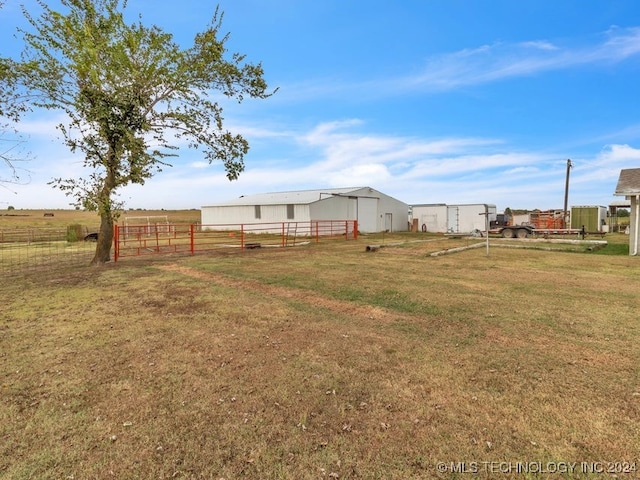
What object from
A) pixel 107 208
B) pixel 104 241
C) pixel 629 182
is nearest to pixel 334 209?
pixel 629 182

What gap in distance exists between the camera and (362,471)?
7.86 ft

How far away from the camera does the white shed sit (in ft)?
89.4

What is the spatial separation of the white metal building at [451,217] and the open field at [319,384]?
23760 millimetres

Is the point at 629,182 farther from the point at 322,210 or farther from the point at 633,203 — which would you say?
the point at 322,210

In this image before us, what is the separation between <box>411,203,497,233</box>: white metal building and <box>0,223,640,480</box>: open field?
23760mm

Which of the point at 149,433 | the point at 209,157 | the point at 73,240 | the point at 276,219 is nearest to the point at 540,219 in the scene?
the point at 276,219

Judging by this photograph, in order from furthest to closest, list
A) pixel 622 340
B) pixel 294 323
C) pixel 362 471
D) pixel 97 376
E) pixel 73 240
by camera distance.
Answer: pixel 73 240 → pixel 294 323 → pixel 622 340 → pixel 97 376 → pixel 362 471

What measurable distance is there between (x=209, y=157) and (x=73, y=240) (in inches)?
707

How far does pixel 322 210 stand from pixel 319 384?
2391cm

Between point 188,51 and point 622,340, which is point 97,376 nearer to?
point 622,340

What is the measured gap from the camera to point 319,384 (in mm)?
3594

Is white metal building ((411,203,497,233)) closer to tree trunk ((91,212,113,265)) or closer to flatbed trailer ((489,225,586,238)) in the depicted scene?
flatbed trailer ((489,225,586,238))

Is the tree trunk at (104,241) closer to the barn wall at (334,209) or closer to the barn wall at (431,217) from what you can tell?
the barn wall at (334,209)

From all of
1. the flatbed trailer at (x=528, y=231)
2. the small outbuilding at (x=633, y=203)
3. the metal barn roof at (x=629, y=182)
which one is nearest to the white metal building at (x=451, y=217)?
the flatbed trailer at (x=528, y=231)
